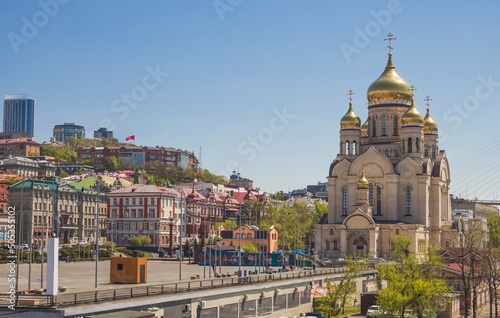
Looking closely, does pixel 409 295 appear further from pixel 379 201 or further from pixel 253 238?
pixel 253 238

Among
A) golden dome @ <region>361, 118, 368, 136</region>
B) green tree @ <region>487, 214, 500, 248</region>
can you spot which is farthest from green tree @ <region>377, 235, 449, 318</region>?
green tree @ <region>487, 214, 500, 248</region>

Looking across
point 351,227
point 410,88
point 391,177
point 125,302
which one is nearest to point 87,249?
point 351,227

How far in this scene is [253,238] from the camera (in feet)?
352

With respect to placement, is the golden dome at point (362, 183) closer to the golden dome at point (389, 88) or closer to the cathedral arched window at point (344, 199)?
the cathedral arched window at point (344, 199)

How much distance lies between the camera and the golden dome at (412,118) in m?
102

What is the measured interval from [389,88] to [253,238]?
2882 cm

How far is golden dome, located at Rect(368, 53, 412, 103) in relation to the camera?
352ft

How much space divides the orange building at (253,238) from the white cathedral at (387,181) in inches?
311

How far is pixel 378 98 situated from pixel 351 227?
820 inches

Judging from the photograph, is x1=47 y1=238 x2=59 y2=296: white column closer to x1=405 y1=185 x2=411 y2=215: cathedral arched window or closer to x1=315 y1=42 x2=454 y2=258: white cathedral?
x1=315 y1=42 x2=454 y2=258: white cathedral

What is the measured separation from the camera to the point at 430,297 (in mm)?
48000

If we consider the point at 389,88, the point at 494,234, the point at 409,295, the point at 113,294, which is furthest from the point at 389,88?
the point at 113,294

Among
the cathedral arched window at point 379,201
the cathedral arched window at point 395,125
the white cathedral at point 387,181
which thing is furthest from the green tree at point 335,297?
the cathedral arched window at point 395,125

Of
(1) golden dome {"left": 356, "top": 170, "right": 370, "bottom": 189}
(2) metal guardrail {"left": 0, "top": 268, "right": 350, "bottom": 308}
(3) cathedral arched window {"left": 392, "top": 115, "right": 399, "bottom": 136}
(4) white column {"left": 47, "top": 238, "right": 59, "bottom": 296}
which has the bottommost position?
(2) metal guardrail {"left": 0, "top": 268, "right": 350, "bottom": 308}
